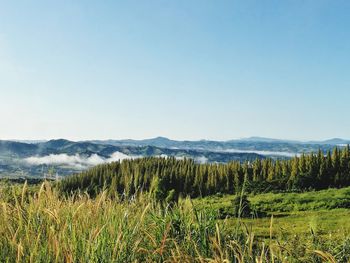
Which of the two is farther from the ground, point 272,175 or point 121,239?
point 121,239

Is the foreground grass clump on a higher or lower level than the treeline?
higher

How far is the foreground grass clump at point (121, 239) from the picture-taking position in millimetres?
4234

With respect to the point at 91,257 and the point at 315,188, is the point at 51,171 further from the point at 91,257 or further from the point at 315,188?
the point at 315,188

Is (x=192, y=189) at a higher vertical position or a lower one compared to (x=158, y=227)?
lower

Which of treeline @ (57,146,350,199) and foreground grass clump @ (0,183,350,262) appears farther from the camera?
treeline @ (57,146,350,199)

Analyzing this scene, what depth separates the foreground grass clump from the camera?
13.9 feet

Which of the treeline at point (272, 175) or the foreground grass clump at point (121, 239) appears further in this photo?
the treeline at point (272, 175)

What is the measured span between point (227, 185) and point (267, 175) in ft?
42.3

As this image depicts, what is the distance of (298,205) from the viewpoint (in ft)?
273

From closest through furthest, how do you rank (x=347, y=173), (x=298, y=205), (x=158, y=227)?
(x=158, y=227)
(x=298, y=205)
(x=347, y=173)

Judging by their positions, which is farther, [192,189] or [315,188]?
[192,189]

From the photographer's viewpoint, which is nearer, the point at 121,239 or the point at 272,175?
the point at 121,239

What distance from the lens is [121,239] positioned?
15.6 ft

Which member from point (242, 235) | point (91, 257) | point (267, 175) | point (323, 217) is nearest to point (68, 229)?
point (91, 257)
